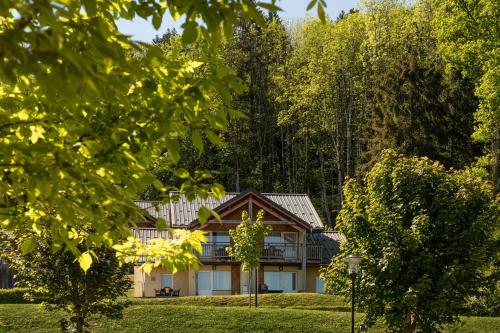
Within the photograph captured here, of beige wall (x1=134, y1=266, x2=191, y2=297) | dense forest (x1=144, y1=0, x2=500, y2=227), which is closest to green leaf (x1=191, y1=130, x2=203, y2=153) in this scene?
dense forest (x1=144, y1=0, x2=500, y2=227)

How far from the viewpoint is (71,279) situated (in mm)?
18500

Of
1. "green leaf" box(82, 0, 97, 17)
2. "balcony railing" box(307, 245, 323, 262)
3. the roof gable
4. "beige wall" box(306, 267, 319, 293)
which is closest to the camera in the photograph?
"green leaf" box(82, 0, 97, 17)

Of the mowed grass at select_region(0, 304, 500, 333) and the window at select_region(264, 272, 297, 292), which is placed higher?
the window at select_region(264, 272, 297, 292)

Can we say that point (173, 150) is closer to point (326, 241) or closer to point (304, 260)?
point (304, 260)

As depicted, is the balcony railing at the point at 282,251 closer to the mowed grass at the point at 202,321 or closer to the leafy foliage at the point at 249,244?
the leafy foliage at the point at 249,244

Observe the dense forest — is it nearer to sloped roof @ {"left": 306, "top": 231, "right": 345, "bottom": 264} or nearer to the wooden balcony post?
sloped roof @ {"left": 306, "top": 231, "right": 345, "bottom": 264}

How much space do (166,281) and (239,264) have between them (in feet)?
14.5

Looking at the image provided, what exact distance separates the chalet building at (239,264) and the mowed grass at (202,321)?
1497cm

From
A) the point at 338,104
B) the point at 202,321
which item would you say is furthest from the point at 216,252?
the point at 338,104

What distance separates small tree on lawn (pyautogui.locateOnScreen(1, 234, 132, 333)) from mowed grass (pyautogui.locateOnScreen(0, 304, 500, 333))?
4.67 metres

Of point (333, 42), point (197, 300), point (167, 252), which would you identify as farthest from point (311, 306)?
point (333, 42)

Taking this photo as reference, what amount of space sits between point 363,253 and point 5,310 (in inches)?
553

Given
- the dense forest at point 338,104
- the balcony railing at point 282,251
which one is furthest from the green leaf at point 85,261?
the balcony railing at point 282,251

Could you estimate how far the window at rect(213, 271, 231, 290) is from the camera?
42.1 meters
